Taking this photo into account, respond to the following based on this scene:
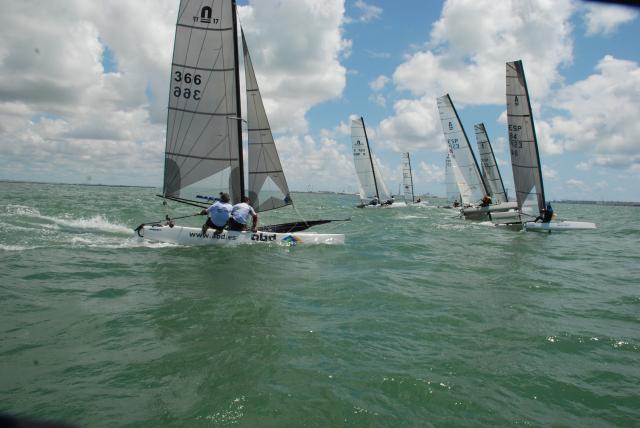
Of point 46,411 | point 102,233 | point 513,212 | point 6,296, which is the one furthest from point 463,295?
point 513,212

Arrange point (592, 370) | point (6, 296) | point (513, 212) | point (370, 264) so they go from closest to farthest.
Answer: point (592, 370), point (6, 296), point (370, 264), point (513, 212)

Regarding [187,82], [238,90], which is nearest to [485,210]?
[238,90]

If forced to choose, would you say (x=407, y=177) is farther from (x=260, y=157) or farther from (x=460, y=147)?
(x=260, y=157)

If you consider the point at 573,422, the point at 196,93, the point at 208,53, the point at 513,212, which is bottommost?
the point at 573,422

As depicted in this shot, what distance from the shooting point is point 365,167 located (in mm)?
39031

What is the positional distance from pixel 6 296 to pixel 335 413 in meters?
5.68

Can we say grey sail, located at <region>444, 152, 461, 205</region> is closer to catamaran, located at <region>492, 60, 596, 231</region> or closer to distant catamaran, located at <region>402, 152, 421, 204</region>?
distant catamaran, located at <region>402, 152, 421, 204</region>

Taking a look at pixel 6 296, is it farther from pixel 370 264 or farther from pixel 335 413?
pixel 370 264

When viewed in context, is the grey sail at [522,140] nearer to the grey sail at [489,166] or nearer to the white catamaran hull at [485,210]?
the white catamaran hull at [485,210]

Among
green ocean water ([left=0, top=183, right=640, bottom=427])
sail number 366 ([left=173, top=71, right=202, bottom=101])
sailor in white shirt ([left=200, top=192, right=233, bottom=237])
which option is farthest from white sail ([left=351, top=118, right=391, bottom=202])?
green ocean water ([left=0, top=183, right=640, bottom=427])

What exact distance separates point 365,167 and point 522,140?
1937 centimetres

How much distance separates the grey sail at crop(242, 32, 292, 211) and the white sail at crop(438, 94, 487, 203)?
52.4 ft

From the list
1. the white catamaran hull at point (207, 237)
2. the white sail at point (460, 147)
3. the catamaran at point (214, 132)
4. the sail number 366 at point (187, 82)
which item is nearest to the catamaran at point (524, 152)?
the white sail at point (460, 147)

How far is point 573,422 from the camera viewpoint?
11.3 ft
